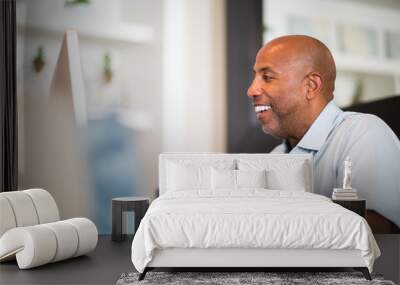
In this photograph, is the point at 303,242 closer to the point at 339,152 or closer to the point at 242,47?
the point at 339,152

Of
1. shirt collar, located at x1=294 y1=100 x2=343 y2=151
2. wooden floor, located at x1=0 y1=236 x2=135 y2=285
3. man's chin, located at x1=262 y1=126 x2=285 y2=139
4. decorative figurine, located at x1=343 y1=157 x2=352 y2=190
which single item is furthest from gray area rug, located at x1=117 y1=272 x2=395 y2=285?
man's chin, located at x1=262 y1=126 x2=285 y2=139

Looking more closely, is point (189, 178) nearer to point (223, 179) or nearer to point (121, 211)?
point (223, 179)

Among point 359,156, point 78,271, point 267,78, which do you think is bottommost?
point 78,271

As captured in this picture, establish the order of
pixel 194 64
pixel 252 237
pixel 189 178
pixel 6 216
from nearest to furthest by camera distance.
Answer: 1. pixel 252 237
2. pixel 6 216
3. pixel 189 178
4. pixel 194 64

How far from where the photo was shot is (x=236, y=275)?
3914 millimetres

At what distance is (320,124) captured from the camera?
5.80 meters

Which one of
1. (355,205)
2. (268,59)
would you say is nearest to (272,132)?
(268,59)

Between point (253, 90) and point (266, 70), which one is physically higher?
point (266, 70)

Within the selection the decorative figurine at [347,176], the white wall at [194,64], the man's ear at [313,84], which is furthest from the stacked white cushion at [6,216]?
the man's ear at [313,84]

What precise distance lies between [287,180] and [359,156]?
0.85 metres

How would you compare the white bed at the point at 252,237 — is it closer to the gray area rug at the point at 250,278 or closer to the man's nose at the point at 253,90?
the gray area rug at the point at 250,278

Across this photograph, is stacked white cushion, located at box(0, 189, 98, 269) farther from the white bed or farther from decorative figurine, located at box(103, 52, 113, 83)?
decorative figurine, located at box(103, 52, 113, 83)

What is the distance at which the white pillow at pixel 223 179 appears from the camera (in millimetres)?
5152

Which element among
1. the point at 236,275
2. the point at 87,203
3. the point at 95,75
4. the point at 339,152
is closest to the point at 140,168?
the point at 87,203
